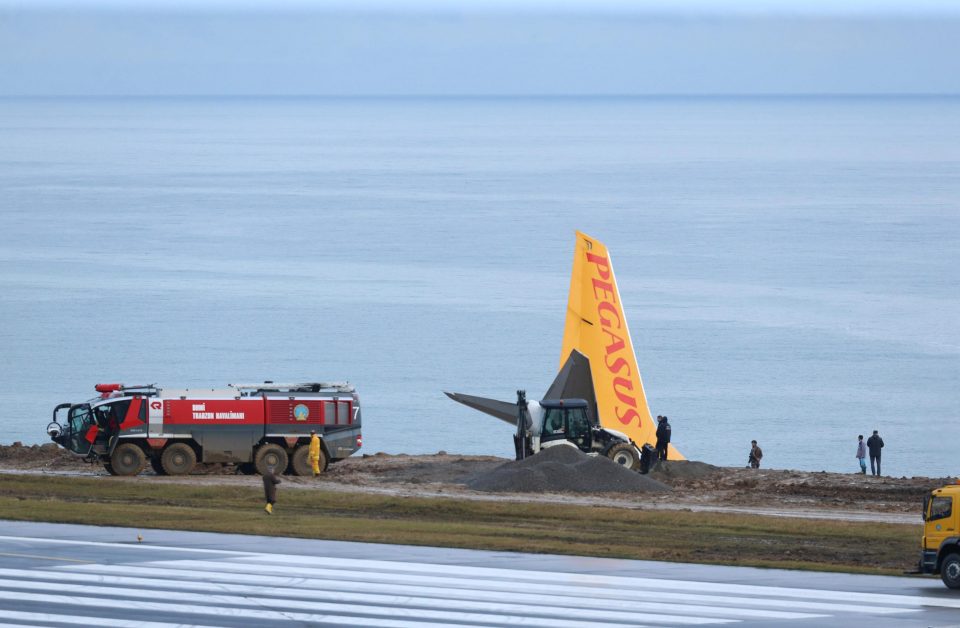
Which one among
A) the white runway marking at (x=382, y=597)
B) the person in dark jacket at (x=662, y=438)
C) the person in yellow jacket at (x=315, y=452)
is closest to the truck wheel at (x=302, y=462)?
the person in yellow jacket at (x=315, y=452)

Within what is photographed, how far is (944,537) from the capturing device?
26.3 meters

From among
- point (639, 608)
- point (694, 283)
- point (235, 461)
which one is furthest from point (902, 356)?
point (639, 608)

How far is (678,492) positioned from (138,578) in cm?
1701

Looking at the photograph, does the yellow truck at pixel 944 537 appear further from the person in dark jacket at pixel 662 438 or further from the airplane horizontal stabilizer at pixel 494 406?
the airplane horizontal stabilizer at pixel 494 406

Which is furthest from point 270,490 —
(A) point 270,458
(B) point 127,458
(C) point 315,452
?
(B) point 127,458

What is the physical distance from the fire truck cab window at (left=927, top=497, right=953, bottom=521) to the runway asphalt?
49.2 inches

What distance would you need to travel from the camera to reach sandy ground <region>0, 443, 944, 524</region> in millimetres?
37531

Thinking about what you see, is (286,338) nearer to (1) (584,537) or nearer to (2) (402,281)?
(2) (402,281)

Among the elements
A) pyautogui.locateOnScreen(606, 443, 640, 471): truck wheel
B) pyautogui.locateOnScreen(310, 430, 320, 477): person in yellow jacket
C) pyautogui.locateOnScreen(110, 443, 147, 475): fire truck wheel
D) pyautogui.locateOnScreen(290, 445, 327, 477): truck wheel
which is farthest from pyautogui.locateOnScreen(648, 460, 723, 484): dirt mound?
pyautogui.locateOnScreen(110, 443, 147, 475): fire truck wheel

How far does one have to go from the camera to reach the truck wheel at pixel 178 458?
41.3m

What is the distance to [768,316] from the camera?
91688 millimetres

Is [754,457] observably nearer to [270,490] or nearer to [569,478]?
[569,478]

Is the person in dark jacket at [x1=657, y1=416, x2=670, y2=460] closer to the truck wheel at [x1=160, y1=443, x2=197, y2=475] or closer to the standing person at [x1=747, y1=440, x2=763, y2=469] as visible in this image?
the standing person at [x1=747, y1=440, x2=763, y2=469]

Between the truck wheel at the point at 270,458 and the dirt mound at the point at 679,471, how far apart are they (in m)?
9.97
